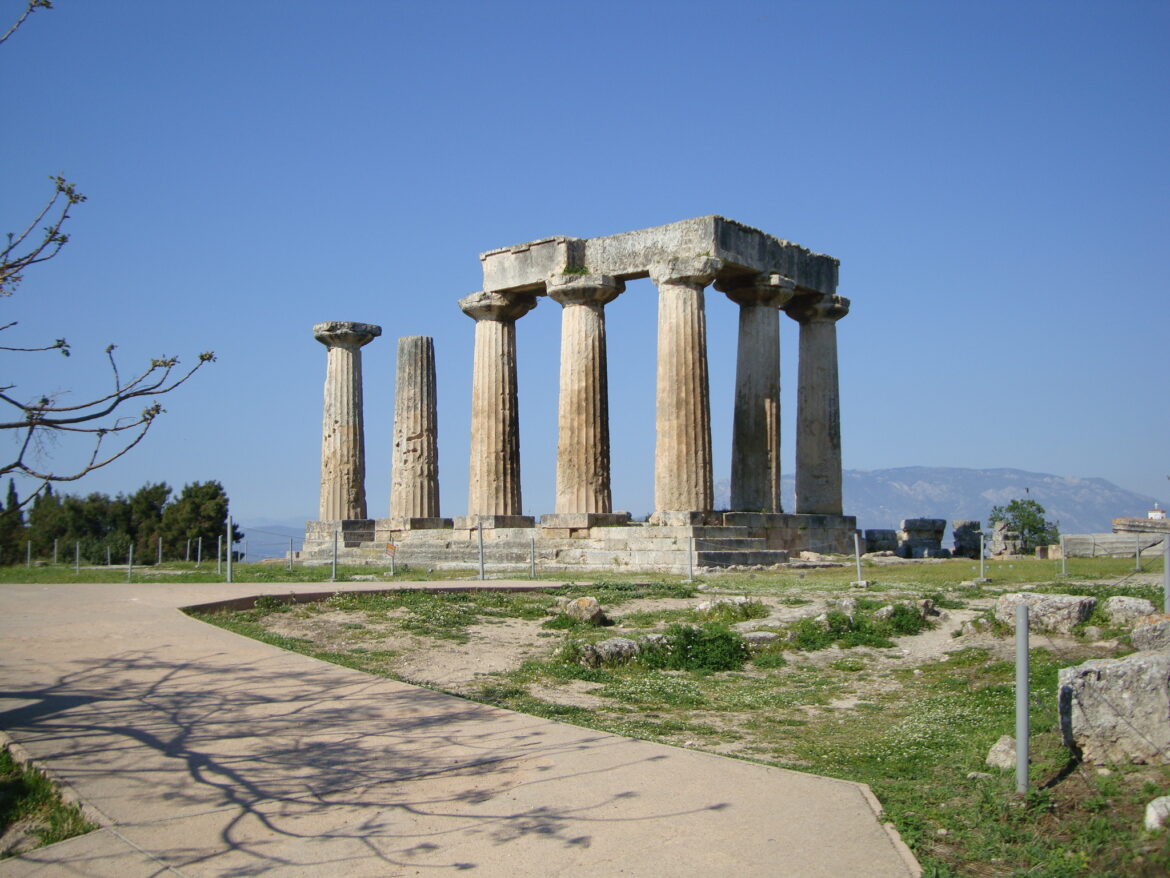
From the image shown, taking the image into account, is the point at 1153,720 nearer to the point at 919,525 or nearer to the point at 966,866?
the point at 966,866

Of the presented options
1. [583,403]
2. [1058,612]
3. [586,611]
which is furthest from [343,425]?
[1058,612]

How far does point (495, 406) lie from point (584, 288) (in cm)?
527

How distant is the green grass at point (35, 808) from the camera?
6.89m

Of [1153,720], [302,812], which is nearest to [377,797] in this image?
[302,812]

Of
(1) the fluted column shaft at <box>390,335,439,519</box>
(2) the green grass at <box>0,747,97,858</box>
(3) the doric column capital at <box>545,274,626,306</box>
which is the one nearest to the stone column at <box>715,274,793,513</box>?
(3) the doric column capital at <box>545,274,626,306</box>

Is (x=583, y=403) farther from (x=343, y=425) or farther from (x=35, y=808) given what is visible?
(x=35, y=808)

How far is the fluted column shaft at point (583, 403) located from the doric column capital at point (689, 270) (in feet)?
5.78

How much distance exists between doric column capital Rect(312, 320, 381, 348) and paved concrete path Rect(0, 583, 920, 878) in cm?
2874

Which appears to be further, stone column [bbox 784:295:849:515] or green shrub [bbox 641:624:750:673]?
stone column [bbox 784:295:849:515]

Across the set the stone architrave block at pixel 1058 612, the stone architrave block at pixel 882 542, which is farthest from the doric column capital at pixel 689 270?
the stone architrave block at pixel 1058 612

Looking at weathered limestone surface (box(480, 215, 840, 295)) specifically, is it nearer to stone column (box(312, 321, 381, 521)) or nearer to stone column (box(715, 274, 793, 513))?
stone column (box(715, 274, 793, 513))

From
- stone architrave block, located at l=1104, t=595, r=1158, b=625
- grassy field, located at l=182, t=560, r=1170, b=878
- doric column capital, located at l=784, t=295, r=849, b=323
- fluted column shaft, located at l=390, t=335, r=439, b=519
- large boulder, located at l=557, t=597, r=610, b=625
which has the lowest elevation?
grassy field, located at l=182, t=560, r=1170, b=878

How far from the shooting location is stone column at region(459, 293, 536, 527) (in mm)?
34281

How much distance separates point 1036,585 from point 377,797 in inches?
670
